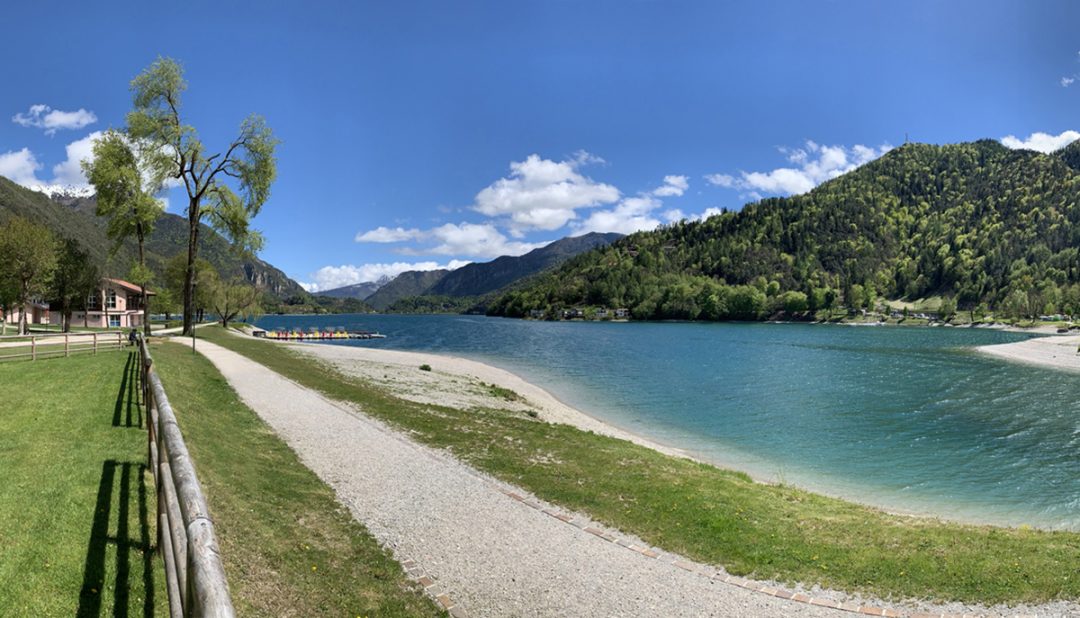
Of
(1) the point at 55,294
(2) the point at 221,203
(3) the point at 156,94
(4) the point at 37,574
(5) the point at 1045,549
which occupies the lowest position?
(5) the point at 1045,549

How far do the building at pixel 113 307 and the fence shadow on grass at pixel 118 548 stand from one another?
278ft

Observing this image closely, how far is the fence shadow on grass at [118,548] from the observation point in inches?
223

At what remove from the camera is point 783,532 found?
1061 centimetres

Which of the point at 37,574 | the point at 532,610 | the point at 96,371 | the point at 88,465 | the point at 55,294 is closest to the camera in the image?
the point at 37,574

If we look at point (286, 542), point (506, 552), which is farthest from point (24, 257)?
point (506, 552)

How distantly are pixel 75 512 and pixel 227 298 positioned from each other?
324ft

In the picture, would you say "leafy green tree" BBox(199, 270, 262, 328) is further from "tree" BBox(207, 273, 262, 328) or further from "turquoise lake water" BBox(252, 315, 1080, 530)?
"turquoise lake water" BBox(252, 315, 1080, 530)

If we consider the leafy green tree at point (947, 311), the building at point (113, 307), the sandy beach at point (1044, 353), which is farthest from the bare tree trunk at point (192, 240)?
the leafy green tree at point (947, 311)

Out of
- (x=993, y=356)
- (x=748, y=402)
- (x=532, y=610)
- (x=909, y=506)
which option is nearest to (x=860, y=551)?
(x=532, y=610)

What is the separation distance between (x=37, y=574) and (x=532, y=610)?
5.55 meters

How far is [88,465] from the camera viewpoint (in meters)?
9.28

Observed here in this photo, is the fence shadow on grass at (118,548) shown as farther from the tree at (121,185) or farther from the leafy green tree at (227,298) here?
the leafy green tree at (227,298)

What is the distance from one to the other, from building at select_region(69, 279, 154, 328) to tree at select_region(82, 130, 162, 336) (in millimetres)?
53047

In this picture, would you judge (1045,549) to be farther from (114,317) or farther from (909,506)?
(114,317)
